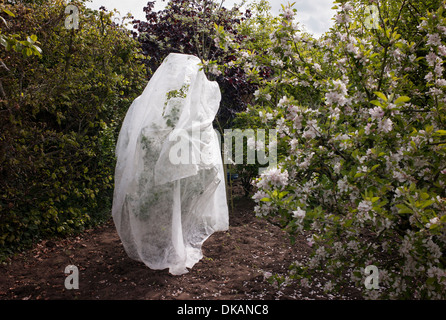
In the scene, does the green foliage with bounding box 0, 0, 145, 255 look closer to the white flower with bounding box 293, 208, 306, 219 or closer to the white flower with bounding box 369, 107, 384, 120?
the white flower with bounding box 293, 208, 306, 219

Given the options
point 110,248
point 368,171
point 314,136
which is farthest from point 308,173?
point 110,248

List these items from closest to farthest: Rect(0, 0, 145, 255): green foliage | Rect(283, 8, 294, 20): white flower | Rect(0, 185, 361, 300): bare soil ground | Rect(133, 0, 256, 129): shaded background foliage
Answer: Rect(283, 8, 294, 20): white flower
Rect(0, 185, 361, 300): bare soil ground
Rect(0, 0, 145, 255): green foliage
Rect(133, 0, 256, 129): shaded background foliage

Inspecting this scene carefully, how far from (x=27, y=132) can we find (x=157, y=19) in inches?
121

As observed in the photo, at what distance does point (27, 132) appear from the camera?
3.72 metres

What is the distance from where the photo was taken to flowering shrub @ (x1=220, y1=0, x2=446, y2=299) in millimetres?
1936

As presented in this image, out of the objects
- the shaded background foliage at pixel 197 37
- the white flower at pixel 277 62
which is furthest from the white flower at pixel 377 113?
the shaded background foliage at pixel 197 37

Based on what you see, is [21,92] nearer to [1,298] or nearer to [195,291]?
[1,298]

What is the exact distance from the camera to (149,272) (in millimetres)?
3295

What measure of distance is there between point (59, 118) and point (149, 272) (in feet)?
7.03

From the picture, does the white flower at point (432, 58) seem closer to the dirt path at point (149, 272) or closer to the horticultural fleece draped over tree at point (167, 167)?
the dirt path at point (149, 272)

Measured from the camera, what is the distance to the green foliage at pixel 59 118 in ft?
12.0

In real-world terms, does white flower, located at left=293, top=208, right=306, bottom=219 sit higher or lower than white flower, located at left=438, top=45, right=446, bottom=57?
lower

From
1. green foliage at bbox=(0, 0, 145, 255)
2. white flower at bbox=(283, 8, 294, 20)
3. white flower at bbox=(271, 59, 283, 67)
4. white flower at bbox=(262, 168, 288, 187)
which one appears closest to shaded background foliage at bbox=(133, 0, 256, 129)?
green foliage at bbox=(0, 0, 145, 255)

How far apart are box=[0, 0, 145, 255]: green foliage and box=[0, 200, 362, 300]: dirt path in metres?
0.38
